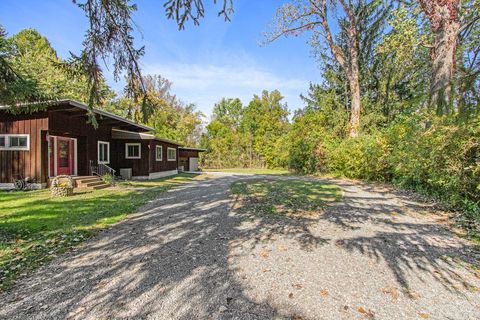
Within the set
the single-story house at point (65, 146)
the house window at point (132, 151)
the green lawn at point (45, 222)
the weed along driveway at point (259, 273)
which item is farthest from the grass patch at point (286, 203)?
the house window at point (132, 151)

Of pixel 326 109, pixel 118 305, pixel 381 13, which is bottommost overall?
pixel 118 305

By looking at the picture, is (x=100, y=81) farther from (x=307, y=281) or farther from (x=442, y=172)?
(x=442, y=172)

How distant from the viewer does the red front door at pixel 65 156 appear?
11.6 meters

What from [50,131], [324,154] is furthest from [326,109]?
[50,131]

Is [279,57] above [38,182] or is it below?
above

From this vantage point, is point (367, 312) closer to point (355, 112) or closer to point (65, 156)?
point (65, 156)

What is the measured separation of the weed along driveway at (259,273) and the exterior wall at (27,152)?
7706 mm

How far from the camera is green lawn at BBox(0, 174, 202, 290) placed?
369 cm

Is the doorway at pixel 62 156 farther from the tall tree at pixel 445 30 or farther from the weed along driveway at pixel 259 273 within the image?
the tall tree at pixel 445 30

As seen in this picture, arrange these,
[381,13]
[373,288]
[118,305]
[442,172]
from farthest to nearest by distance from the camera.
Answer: [381,13] → [442,172] → [373,288] → [118,305]

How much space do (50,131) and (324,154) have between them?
15.6m

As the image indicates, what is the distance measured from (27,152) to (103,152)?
3.92m

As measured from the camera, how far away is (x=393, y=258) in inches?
145

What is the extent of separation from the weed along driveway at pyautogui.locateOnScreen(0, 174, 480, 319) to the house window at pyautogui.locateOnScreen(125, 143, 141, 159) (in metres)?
10.8
